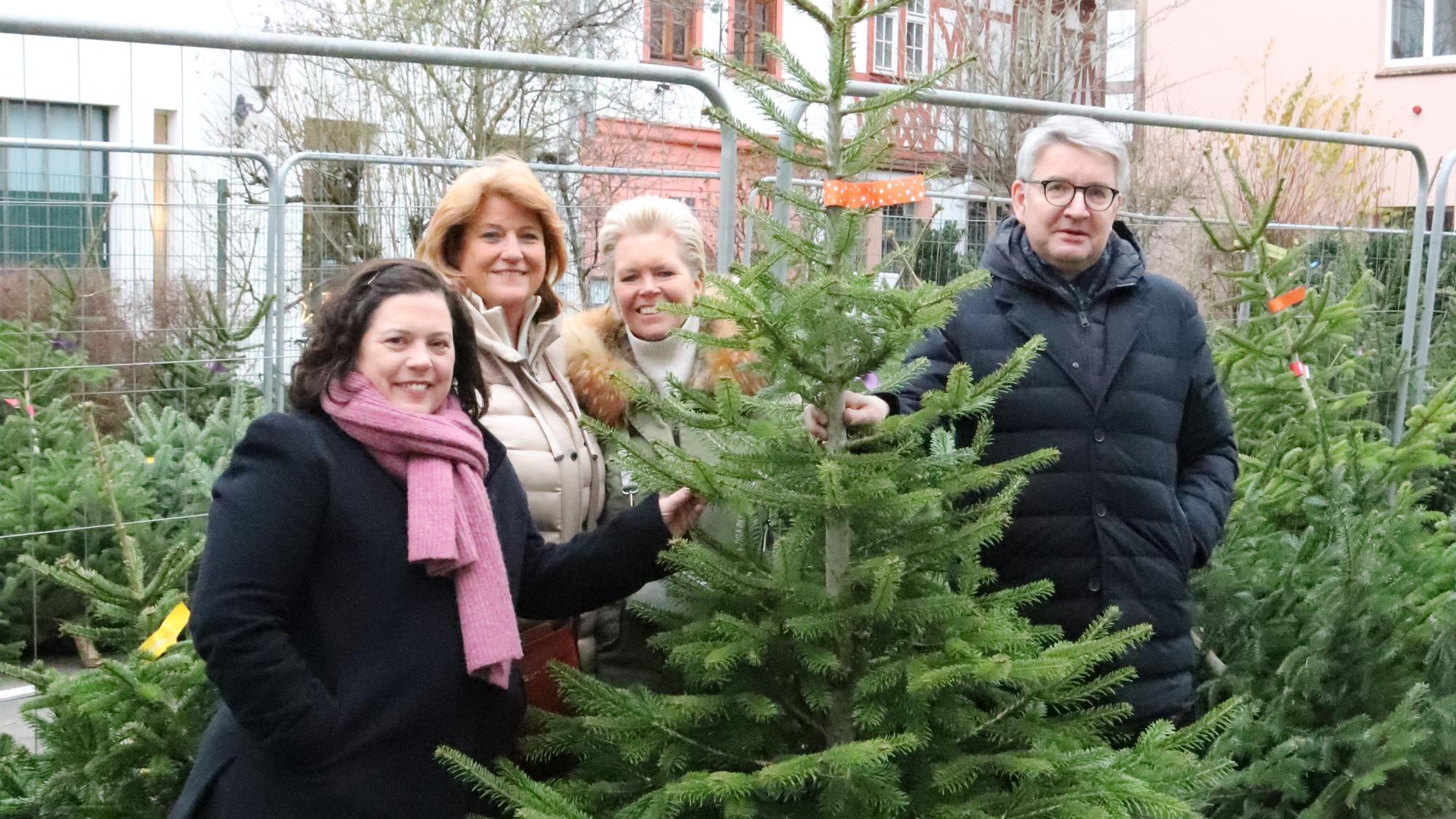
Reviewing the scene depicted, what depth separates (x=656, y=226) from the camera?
133 inches

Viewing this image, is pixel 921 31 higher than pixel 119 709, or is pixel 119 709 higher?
pixel 921 31

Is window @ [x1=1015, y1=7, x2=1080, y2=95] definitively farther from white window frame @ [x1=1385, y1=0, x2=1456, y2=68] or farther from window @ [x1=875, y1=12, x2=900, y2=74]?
white window frame @ [x1=1385, y1=0, x2=1456, y2=68]

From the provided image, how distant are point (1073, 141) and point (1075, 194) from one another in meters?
0.13

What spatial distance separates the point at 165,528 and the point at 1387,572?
11.3ft

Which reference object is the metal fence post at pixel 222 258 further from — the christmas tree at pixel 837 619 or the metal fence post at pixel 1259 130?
the christmas tree at pixel 837 619

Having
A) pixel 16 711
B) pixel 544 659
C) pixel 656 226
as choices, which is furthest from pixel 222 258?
pixel 544 659

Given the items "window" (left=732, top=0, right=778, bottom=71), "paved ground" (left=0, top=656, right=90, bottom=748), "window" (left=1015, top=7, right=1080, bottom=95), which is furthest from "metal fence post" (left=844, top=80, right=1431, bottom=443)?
"window" (left=732, top=0, right=778, bottom=71)

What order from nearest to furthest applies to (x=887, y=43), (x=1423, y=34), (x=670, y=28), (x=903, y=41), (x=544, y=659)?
1. (x=544, y=659)
2. (x=903, y=41)
3. (x=887, y=43)
4. (x=1423, y=34)
5. (x=670, y=28)

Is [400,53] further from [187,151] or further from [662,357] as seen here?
[187,151]

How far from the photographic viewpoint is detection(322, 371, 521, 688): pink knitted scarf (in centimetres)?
262

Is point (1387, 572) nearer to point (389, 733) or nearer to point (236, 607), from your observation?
point (389, 733)

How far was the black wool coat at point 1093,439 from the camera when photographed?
338cm

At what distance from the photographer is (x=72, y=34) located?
350 cm

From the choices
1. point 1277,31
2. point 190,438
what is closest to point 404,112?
point 190,438
